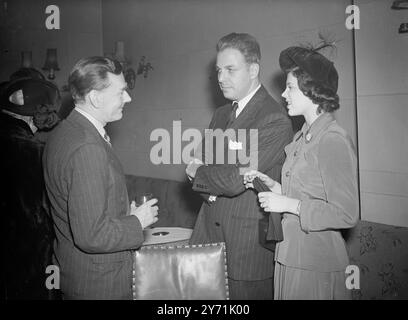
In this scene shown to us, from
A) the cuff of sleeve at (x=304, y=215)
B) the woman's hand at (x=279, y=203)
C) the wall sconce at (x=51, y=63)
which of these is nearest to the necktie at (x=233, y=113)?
the woman's hand at (x=279, y=203)

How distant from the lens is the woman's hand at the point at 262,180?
5.56 ft

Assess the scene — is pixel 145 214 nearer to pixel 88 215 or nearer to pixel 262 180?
pixel 88 215

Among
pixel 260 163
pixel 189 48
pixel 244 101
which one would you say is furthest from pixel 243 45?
pixel 189 48

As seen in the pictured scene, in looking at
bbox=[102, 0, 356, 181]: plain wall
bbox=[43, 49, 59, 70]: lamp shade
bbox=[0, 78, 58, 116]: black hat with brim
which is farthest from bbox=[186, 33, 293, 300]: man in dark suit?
bbox=[43, 49, 59, 70]: lamp shade

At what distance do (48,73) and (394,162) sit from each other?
495 cm

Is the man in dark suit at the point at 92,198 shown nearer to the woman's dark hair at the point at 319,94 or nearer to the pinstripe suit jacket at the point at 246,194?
the pinstripe suit jacket at the point at 246,194

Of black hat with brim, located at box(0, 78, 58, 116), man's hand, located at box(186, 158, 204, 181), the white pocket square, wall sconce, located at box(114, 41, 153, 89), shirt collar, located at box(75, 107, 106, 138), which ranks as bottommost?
man's hand, located at box(186, 158, 204, 181)

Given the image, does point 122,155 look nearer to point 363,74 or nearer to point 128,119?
point 128,119

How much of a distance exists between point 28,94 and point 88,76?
1.17m

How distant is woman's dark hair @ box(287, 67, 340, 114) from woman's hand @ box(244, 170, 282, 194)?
0.38 m

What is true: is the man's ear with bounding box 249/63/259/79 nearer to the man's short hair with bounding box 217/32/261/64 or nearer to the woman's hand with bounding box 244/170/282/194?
the man's short hair with bounding box 217/32/261/64

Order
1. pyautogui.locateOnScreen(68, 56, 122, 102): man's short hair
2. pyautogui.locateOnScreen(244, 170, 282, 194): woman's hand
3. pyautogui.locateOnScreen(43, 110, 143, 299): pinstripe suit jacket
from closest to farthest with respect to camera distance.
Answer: pyautogui.locateOnScreen(43, 110, 143, 299): pinstripe suit jacket, pyautogui.locateOnScreen(68, 56, 122, 102): man's short hair, pyautogui.locateOnScreen(244, 170, 282, 194): woman's hand

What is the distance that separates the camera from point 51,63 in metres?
5.37

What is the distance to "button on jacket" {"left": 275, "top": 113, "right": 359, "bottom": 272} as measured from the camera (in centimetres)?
144
